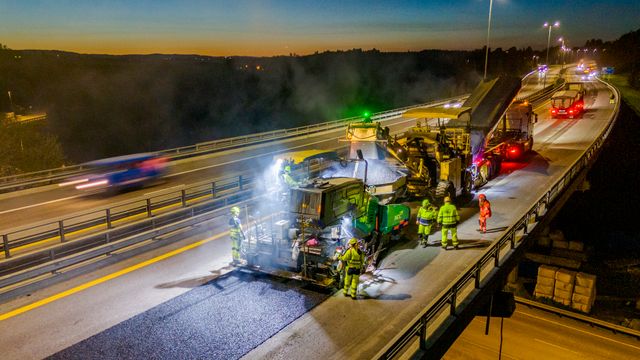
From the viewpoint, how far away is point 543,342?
1603cm

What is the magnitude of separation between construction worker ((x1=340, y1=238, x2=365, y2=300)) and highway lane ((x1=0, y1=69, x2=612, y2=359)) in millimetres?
338

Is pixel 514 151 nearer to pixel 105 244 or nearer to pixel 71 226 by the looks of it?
pixel 105 244

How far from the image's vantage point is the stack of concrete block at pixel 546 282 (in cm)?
1914

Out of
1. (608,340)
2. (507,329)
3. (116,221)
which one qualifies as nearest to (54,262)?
(116,221)

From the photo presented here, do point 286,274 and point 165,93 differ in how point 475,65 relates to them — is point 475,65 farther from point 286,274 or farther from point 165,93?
point 286,274

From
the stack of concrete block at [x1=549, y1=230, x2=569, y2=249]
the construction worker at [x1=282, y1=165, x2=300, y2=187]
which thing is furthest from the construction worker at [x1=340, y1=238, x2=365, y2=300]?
the stack of concrete block at [x1=549, y1=230, x2=569, y2=249]

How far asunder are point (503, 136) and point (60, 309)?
2070 cm

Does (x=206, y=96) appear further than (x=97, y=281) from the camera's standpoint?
Yes

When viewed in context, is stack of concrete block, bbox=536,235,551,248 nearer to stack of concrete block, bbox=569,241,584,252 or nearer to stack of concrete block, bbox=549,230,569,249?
stack of concrete block, bbox=549,230,569,249

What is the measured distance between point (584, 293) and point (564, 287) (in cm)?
74

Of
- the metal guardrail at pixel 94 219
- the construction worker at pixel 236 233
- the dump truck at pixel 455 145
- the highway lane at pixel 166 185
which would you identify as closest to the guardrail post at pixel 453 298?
the construction worker at pixel 236 233

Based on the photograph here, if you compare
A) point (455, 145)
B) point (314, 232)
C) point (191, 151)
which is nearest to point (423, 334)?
point (314, 232)

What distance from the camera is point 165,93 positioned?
127m

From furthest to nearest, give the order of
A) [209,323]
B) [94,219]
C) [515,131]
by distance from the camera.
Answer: [515,131] < [94,219] < [209,323]
